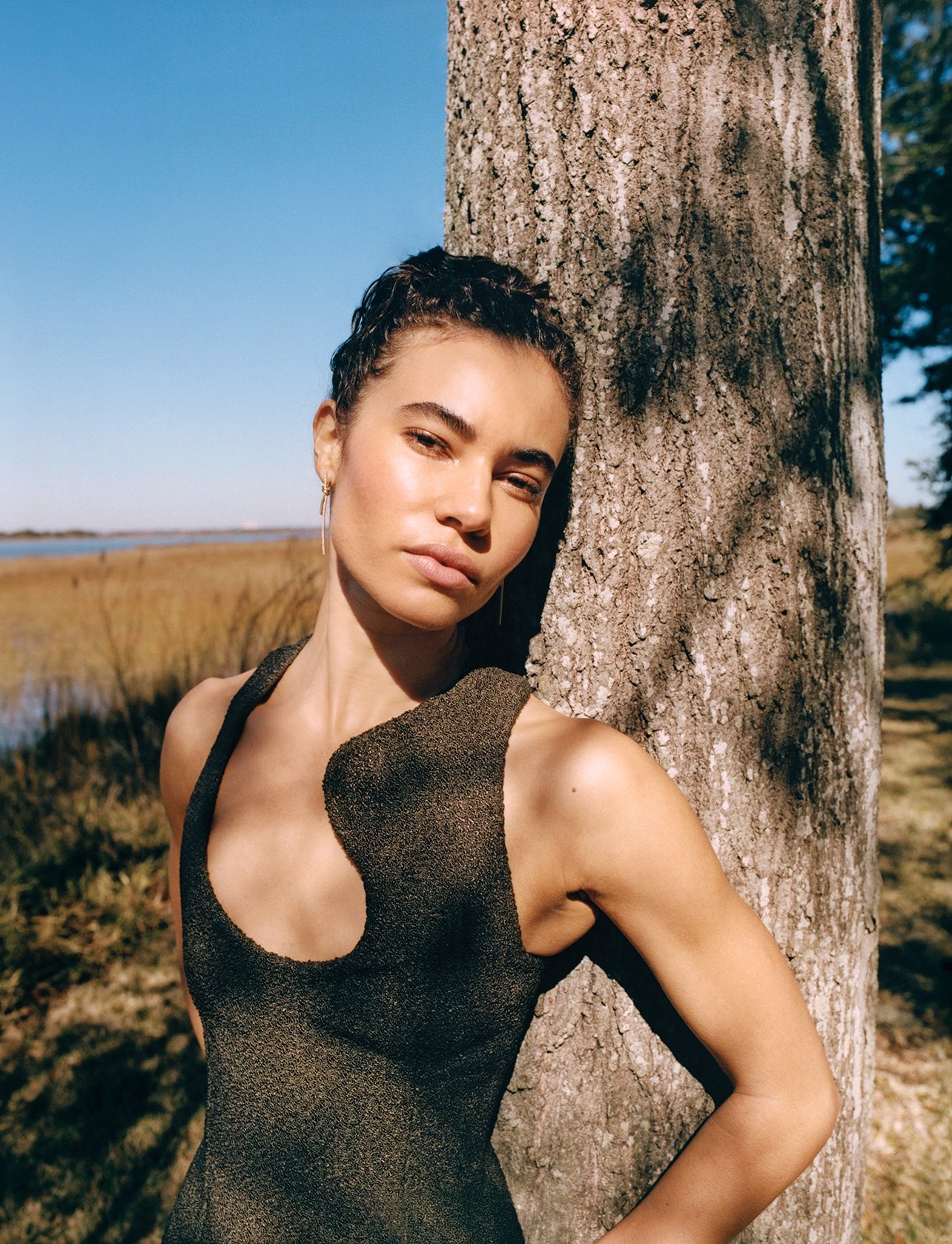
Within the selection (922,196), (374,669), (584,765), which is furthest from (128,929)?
(922,196)

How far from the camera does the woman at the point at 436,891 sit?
1098 millimetres

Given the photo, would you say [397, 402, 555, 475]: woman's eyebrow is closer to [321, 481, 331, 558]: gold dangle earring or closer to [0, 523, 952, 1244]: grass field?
[321, 481, 331, 558]: gold dangle earring

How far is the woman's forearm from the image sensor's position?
1.11m

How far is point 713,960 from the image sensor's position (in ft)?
3.52

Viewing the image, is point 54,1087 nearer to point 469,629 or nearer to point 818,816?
point 469,629

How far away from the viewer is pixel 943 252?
9062 millimetres

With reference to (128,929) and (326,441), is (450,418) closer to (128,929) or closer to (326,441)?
(326,441)

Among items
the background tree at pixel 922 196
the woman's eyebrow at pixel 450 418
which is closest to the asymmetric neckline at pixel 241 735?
the woman's eyebrow at pixel 450 418

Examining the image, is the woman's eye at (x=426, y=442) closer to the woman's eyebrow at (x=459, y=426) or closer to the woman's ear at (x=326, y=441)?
the woman's eyebrow at (x=459, y=426)

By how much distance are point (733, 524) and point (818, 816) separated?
1.81 feet

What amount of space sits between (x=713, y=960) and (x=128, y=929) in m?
4.23

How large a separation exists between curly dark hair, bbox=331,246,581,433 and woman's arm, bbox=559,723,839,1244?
664 millimetres

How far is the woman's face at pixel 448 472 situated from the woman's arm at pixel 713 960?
0.34m

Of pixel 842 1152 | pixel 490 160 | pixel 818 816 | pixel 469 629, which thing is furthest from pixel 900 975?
pixel 490 160
